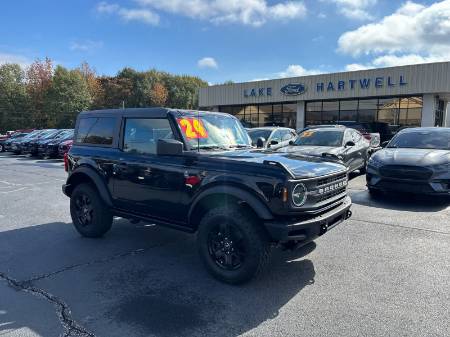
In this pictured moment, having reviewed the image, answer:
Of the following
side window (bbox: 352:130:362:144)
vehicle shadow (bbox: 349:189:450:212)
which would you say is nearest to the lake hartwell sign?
side window (bbox: 352:130:362:144)

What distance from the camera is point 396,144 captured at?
29.7 feet

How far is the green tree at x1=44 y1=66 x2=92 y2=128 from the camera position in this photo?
44500mm

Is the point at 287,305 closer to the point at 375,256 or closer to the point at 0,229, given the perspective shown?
the point at 375,256

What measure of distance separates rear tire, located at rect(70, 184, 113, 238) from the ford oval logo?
75.2 ft

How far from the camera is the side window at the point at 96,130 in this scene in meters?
5.38

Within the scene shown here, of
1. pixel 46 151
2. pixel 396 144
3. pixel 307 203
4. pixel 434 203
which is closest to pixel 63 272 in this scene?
pixel 307 203

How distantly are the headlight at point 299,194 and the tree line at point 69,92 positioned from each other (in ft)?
137

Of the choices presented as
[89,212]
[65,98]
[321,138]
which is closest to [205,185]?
[89,212]

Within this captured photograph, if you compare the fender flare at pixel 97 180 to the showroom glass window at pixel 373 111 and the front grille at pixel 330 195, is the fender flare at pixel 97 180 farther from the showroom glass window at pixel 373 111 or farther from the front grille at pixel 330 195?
the showroom glass window at pixel 373 111

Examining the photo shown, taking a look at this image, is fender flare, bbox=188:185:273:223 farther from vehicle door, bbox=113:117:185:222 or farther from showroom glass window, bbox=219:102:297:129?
showroom glass window, bbox=219:102:297:129

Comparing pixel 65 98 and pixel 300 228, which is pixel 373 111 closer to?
pixel 300 228

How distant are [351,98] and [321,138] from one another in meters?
16.0

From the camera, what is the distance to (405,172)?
738 cm

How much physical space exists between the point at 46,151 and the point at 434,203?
1870 centimetres
